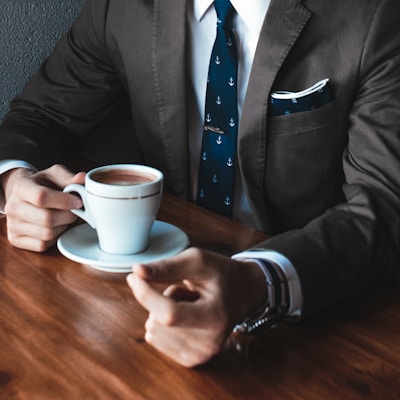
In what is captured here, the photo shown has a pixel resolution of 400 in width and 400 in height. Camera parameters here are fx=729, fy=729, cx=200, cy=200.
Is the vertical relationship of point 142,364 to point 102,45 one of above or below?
below

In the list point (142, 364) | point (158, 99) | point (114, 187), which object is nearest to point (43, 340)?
point (142, 364)

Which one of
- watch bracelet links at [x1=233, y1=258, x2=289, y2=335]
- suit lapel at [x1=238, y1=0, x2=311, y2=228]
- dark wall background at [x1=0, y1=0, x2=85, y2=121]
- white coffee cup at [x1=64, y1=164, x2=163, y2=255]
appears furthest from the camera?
dark wall background at [x1=0, y1=0, x2=85, y2=121]

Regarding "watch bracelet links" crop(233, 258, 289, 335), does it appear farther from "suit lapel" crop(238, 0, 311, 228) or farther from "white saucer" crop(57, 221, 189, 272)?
"suit lapel" crop(238, 0, 311, 228)

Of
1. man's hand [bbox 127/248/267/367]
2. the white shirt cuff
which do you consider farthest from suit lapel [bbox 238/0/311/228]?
man's hand [bbox 127/248/267/367]

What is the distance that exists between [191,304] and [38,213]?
0.40 metres

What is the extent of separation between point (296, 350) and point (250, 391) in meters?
0.10

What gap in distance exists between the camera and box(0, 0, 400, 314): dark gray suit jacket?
1037mm

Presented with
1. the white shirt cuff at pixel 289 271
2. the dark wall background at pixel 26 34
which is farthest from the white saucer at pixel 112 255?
the dark wall background at pixel 26 34

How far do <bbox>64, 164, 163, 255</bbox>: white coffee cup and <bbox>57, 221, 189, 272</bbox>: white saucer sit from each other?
2cm

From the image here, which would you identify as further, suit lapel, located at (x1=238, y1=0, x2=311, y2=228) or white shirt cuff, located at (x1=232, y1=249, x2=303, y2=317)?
suit lapel, located at (x1=238, y1=0, x2=311, y2=228)

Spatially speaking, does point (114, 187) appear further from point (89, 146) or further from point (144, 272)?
point (89, 146)

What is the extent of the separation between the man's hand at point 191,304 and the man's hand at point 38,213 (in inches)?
12.6

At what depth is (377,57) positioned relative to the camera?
122 cm

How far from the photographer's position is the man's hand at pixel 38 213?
1064mm
